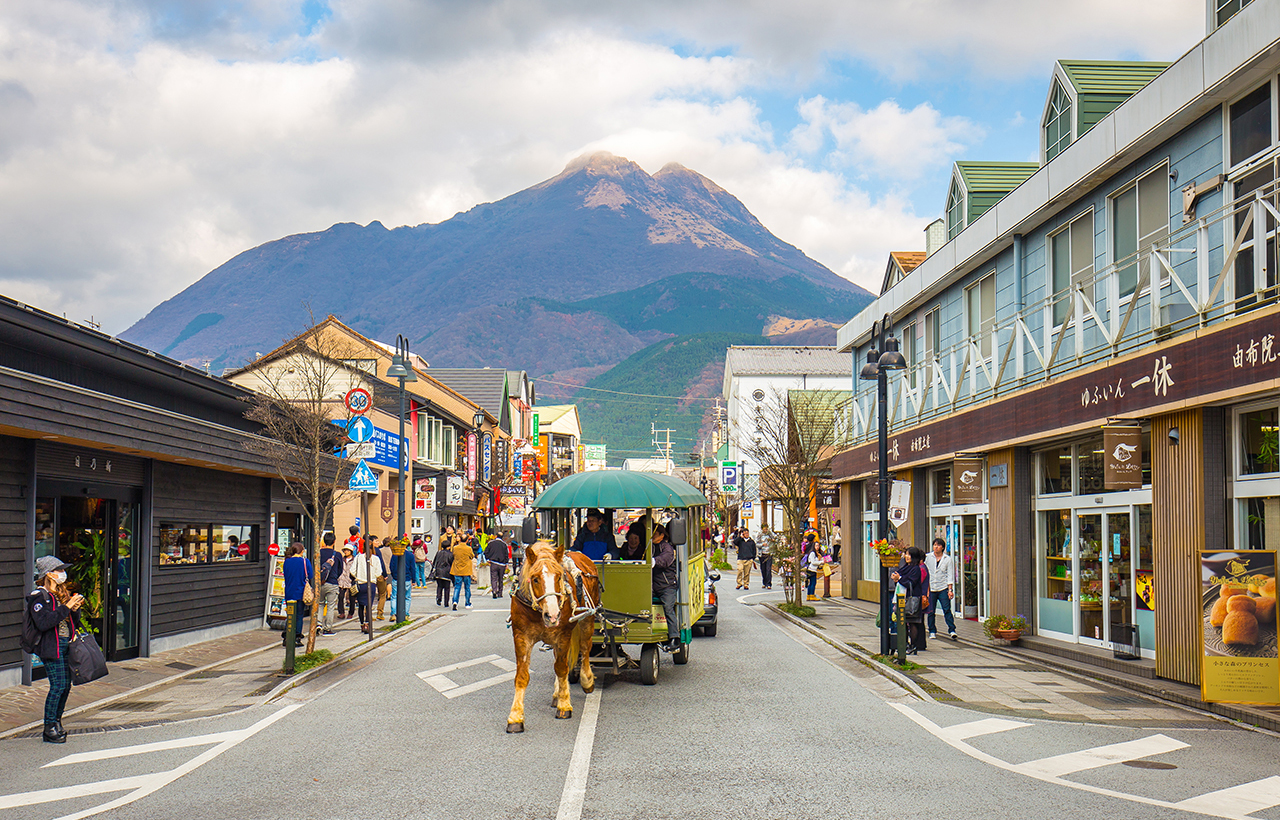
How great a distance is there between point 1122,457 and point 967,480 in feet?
20.4

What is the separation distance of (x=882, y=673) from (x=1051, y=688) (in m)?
2.35

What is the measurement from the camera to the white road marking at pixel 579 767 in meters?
7.11

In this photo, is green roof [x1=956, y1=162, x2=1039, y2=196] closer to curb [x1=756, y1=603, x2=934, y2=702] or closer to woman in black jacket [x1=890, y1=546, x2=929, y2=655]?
curb [x1=756, y1=603, x2=934, y2=702]

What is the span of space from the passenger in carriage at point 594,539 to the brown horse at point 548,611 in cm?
207

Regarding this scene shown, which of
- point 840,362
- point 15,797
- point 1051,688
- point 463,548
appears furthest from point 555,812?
point 840,362

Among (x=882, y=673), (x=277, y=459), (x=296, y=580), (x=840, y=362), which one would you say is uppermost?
(x=840, y=362)

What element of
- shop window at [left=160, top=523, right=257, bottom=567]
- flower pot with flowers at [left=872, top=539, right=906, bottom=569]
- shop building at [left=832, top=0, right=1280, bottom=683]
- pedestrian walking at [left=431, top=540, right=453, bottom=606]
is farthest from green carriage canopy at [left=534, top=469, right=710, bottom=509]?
pedestrian walking at [left=431, top=540, right=453, bottom=606]

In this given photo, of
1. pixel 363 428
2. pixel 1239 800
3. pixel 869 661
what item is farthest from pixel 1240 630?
pixel 363 428

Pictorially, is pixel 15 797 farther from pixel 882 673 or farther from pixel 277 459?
pixel 277 459

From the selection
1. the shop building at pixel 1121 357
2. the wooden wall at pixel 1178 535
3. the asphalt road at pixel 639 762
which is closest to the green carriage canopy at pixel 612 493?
the asphalt road at pixel 639 762

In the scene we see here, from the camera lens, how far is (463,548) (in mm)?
27453

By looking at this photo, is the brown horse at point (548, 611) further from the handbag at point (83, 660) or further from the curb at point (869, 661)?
the curb at point (869, 661)

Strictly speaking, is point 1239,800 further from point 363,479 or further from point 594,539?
point 363,479

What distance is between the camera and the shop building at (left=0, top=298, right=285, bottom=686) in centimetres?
1333
